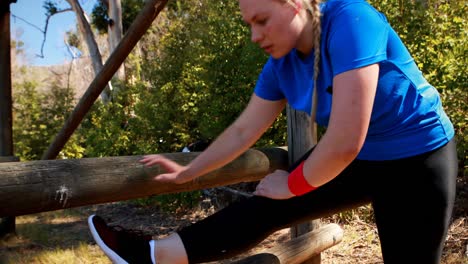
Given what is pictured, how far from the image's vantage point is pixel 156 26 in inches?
530

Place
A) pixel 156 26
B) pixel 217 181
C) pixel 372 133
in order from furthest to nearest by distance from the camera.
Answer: pixel 156 26, pixel 217 181, pixel 372 133

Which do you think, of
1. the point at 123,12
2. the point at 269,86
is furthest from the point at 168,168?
the point at 123,12

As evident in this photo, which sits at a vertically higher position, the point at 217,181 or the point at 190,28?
the point at 190,28

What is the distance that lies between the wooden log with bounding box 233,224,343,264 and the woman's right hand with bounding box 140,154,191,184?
520 millimetres

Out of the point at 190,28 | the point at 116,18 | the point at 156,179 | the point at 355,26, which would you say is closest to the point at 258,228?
the point at 156,179

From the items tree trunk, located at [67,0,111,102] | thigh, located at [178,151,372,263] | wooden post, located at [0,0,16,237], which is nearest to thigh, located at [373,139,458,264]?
thigh, located at [178,151,372,263]

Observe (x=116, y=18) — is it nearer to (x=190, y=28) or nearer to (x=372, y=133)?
(x=190, y=28)

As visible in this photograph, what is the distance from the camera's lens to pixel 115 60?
4125mm

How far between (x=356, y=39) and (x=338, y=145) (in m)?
0.27

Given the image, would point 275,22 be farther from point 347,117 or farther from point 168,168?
point 168,168

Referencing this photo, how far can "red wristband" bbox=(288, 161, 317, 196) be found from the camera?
1365mm

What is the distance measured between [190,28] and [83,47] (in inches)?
539

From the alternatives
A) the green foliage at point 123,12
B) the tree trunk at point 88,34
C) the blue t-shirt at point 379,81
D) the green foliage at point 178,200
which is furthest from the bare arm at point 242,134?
the green foliage at point 123,12

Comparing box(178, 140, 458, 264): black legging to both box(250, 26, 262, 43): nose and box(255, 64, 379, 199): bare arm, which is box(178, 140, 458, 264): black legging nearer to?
box(255, 64, 379, 199): bare arm
